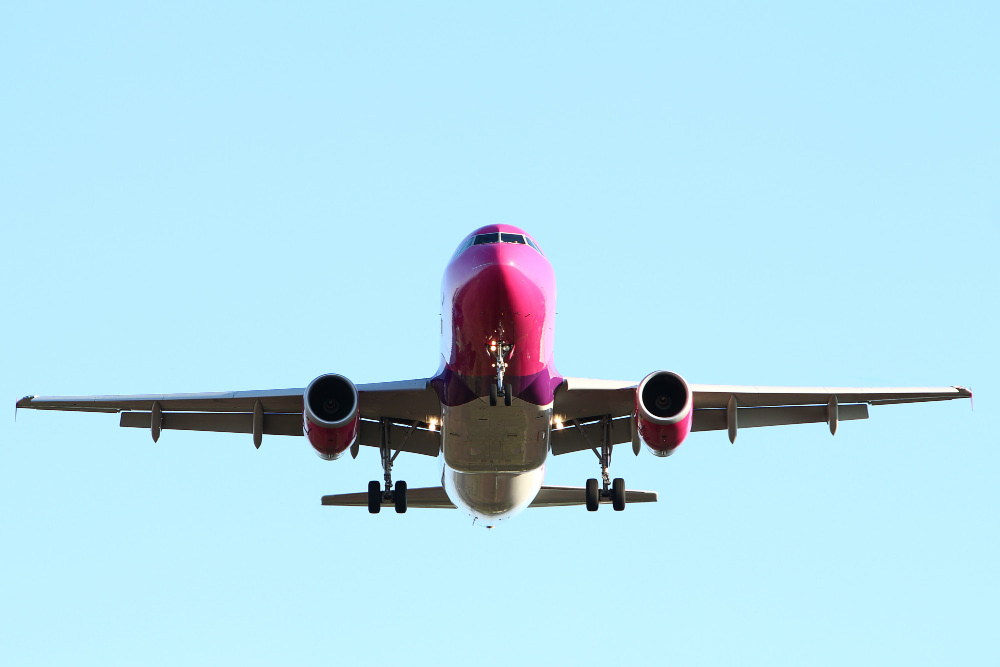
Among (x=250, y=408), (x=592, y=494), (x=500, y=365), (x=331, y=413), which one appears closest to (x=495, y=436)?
(x=500, y=365)

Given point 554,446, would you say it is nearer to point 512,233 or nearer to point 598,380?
point 598,380

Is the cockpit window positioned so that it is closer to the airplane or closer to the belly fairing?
the airplane

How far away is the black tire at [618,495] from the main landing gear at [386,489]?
443cm

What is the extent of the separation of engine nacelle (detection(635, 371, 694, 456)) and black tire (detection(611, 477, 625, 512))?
120 inches

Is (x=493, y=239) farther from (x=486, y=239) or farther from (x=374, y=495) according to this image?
(x=374, y=495)

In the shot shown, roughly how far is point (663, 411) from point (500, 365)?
3406 millimetres

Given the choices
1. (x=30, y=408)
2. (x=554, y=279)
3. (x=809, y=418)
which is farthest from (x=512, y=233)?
(x=30, y=408)

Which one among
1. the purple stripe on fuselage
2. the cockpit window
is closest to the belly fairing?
the purple stripe on fuselage

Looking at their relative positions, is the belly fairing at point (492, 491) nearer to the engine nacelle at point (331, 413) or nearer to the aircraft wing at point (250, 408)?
the aircraft wing at point (250, 408)

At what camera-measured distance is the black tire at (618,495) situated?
81.8 feet

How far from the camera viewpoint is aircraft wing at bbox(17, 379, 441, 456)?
23984mm

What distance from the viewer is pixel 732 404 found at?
2469 cm

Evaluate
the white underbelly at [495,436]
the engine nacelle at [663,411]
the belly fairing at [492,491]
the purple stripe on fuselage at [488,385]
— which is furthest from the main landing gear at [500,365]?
the belly fairing at [492,491]

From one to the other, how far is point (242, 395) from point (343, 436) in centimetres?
326
